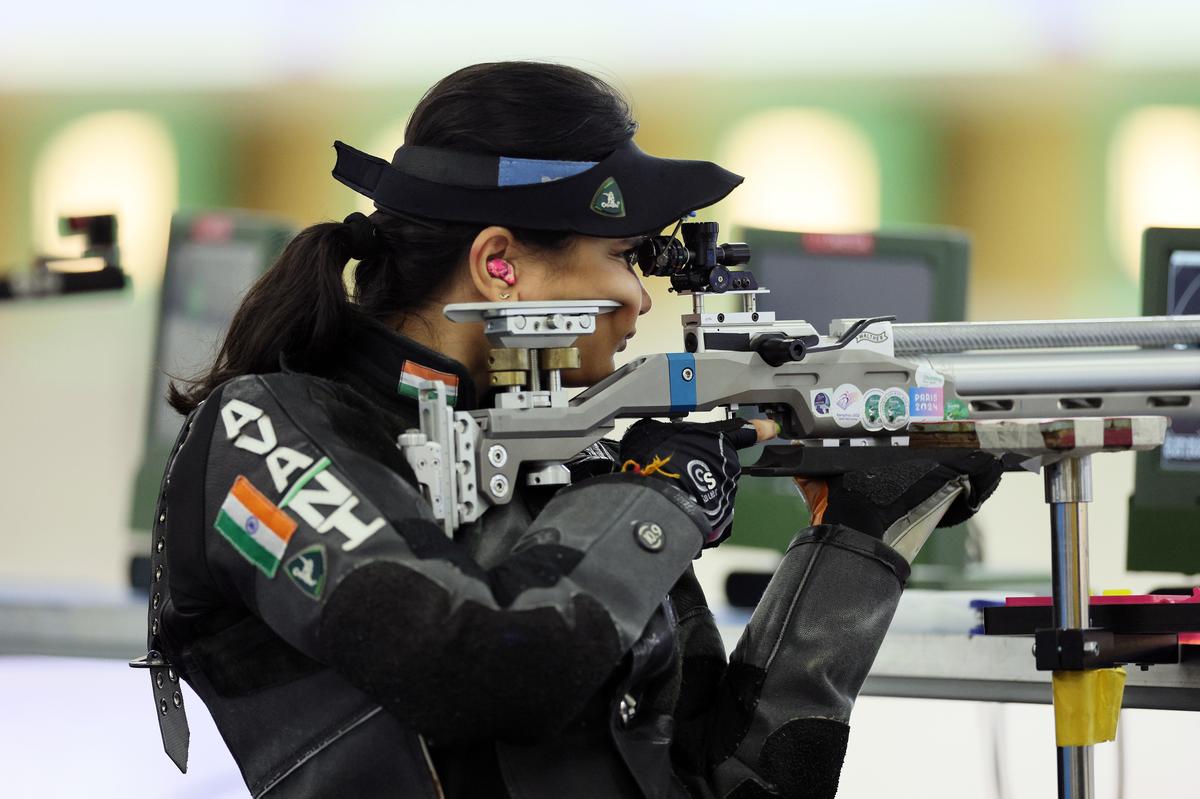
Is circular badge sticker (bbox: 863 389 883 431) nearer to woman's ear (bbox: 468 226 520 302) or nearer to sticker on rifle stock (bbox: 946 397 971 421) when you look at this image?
sticker on rifle stock (bbox: 946 397 971 421)

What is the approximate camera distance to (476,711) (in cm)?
106

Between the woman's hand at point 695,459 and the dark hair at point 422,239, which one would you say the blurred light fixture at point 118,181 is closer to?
the dark hair at point 422,239

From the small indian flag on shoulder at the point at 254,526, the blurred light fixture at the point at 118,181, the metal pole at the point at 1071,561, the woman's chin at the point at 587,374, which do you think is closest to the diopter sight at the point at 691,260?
the woman's chin at the point at 587,374

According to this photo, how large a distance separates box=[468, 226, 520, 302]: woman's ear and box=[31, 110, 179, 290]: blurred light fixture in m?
2.54

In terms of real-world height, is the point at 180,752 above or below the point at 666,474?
below

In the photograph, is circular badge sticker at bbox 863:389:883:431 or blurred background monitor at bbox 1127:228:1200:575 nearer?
circular badge sticker at bbox 863:389:883:431

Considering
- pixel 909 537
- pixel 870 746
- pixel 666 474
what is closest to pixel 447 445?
pixel 666 474

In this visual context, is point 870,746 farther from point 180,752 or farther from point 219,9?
point 219,9

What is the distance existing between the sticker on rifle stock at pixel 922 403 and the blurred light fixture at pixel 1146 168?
2.08m

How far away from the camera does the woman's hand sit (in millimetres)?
1229

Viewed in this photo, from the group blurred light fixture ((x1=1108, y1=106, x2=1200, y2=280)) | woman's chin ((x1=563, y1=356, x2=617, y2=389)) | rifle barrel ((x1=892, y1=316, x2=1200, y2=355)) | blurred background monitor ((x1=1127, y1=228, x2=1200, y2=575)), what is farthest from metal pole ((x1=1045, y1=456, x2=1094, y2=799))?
blurred light fixture ((x1=1108, y1=106, x2=1200, y2=280))

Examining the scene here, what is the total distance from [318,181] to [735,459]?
2.69m

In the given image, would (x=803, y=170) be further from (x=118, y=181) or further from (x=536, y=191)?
(x=536, y=191)

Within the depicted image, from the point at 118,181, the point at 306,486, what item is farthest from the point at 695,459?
the point at 118,181
